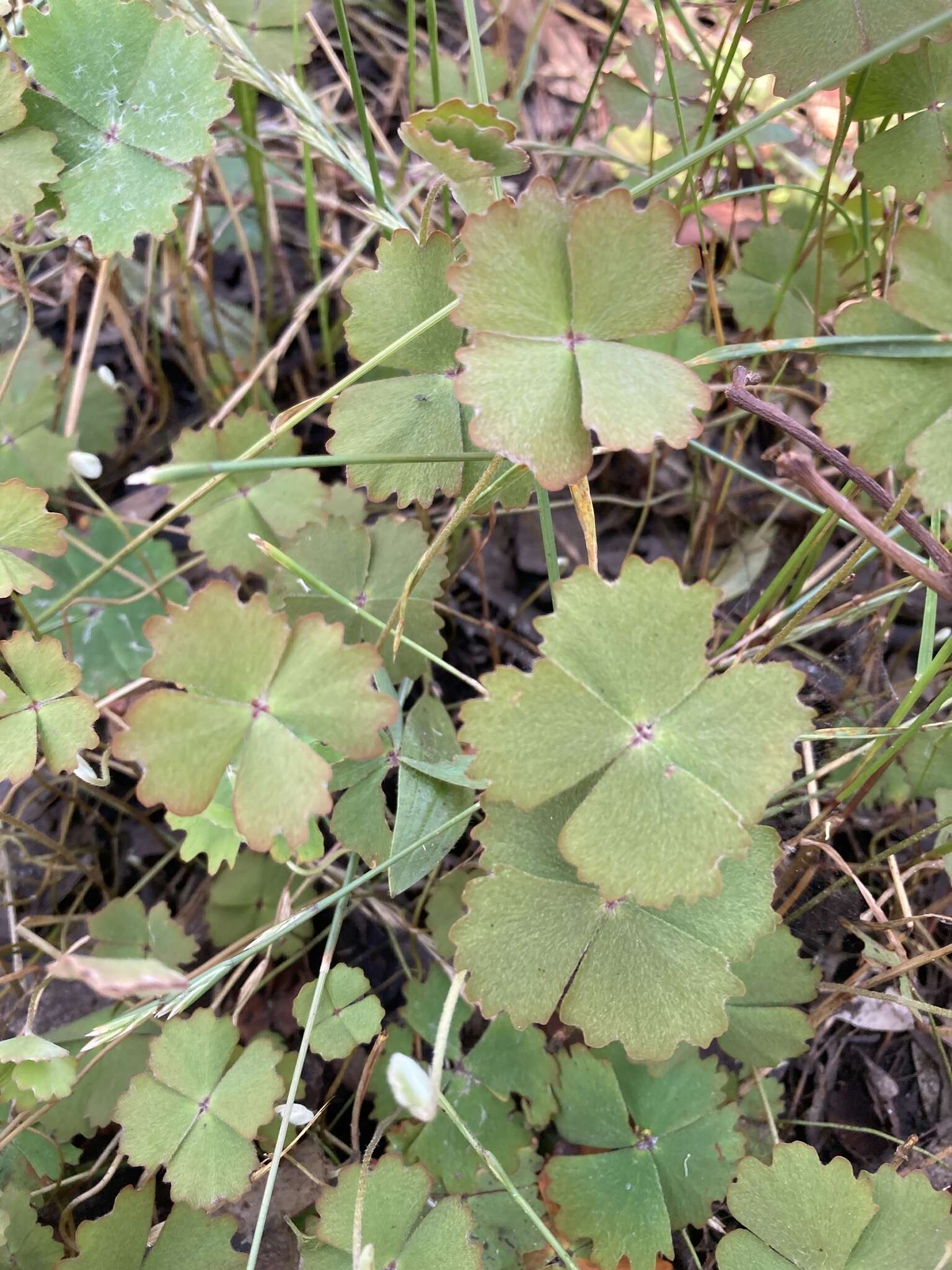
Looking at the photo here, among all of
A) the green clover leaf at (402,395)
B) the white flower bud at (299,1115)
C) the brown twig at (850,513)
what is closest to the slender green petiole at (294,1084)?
the white flower bud at (299,1115)

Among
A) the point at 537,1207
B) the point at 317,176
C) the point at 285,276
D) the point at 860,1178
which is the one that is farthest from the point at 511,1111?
the point at 317,176

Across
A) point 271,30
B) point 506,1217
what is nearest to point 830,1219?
point 506,1217

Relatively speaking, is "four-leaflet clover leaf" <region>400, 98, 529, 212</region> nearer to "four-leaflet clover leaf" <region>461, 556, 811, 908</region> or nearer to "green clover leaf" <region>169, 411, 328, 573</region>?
"four-leaflet clover leaf" <region>461, 556, 811, 908</region>

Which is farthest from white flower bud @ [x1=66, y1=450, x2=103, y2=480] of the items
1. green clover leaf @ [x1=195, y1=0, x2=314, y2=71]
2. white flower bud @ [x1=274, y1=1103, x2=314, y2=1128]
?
white flower bud @ [x1=274, y1=1103, x2=314, y2=1128]

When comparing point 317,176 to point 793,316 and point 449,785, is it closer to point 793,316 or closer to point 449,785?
point 793,316

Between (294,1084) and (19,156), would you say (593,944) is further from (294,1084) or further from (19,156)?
(19,156)

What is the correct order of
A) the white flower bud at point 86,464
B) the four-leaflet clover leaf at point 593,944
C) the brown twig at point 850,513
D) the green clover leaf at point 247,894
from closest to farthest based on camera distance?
the brown twig at point 850,513, the four-leaflet clover leaf at point 593,944, the green clover leaf at point 247,894, the white flower bud at point 86,464

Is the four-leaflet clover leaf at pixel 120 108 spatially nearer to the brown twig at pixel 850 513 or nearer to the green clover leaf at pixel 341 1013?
the brown twig at pixel 850 513

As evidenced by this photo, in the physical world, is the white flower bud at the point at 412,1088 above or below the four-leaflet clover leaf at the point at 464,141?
below
